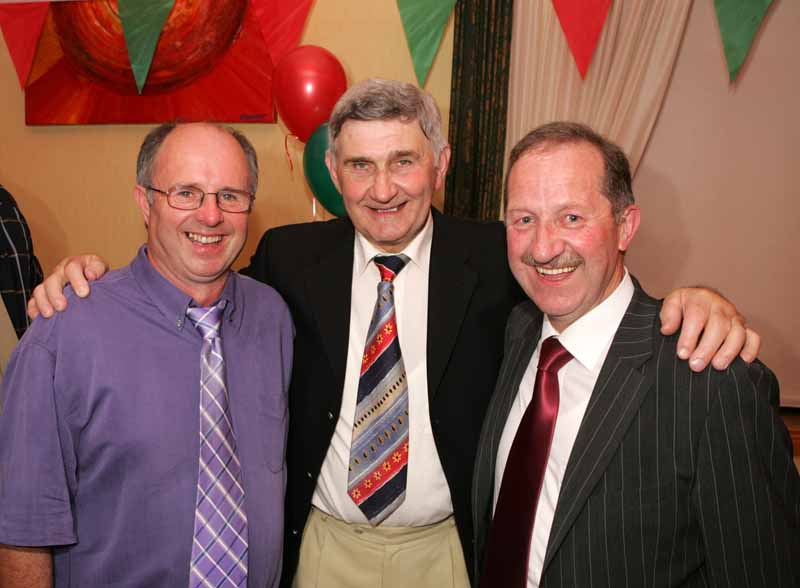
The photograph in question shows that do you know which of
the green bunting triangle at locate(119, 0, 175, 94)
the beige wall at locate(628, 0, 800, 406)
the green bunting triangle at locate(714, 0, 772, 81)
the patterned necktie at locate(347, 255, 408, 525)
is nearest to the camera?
the patterned necktie at locate(347, 255, 408, 525)

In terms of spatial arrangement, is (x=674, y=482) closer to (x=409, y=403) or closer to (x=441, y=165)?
(x=409, y=403)

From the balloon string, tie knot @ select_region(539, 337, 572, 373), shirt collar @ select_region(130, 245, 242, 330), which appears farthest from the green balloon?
tie knot @ select_region(539, 337, 572, 373)

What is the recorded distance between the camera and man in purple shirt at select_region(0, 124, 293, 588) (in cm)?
130

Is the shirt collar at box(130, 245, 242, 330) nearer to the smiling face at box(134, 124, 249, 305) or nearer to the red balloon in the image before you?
the smiling face at box(134, 124, 249, 305)

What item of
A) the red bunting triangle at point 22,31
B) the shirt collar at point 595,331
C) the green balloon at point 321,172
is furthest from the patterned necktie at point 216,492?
the red bunting triangle at point 22,31

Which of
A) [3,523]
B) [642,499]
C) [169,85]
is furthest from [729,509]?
[169,85]

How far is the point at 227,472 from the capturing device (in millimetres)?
1429

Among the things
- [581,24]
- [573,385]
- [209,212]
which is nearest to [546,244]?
[573,385]

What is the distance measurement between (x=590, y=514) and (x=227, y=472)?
0.79 meters

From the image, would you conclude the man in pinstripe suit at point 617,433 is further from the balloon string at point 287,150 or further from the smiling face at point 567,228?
the balloon string at point 287,150

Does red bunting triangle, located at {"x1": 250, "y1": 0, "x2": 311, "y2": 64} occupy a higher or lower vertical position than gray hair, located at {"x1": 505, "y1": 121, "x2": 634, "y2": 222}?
higher

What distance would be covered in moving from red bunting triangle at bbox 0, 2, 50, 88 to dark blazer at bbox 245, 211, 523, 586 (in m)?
3.31

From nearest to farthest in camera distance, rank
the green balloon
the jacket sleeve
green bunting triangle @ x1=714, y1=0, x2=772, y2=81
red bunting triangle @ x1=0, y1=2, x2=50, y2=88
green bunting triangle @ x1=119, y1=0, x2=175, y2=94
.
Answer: the jacket sleeve, the green balloon, green bunting triangle @ x1=714, y1=0, x2=772, y2=81, green bunting triangle @ x1=119, y1=0, x2=175, y2=94, red bunting triangle @ x1=0, y1=2, x2=50, y2=88

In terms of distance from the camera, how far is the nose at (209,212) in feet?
4.92
